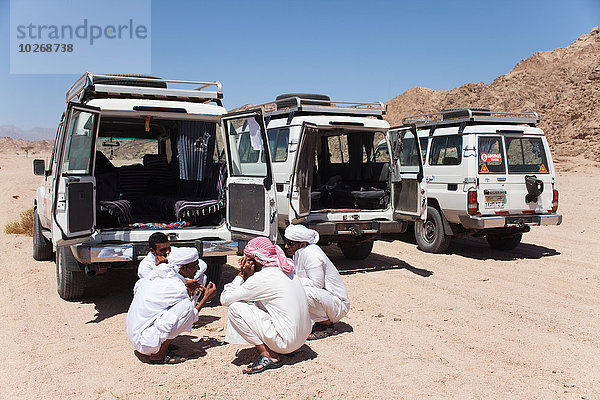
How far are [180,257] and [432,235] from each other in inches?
254

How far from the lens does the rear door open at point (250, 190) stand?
20.4 ft

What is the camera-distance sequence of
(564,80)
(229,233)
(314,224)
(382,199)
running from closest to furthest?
(229,233) → (314,224) → (382,199) → (564,80)

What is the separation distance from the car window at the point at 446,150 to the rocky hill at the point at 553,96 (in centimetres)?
2434

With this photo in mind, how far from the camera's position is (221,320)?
5.94 metres

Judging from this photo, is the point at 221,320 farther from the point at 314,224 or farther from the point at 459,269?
the point at 459,269

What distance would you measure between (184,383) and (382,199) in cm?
590

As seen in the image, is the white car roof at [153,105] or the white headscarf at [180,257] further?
the white car roof at [153,105]

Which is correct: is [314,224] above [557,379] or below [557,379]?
above

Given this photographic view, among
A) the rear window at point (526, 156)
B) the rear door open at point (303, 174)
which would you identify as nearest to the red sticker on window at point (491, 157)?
the rear window at point (526, 156)

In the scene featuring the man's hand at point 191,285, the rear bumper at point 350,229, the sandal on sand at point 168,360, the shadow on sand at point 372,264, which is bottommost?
the sandal on sand at point 168,360

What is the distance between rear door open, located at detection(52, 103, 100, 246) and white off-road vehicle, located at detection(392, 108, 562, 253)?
15.9 ft

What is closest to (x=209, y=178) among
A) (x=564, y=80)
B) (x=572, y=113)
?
(x=572, y=113)

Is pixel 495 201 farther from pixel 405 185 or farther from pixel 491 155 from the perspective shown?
pixel 405 185

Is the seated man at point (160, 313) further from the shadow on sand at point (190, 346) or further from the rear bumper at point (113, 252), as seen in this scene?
the rear bumper at point (113, 252)
